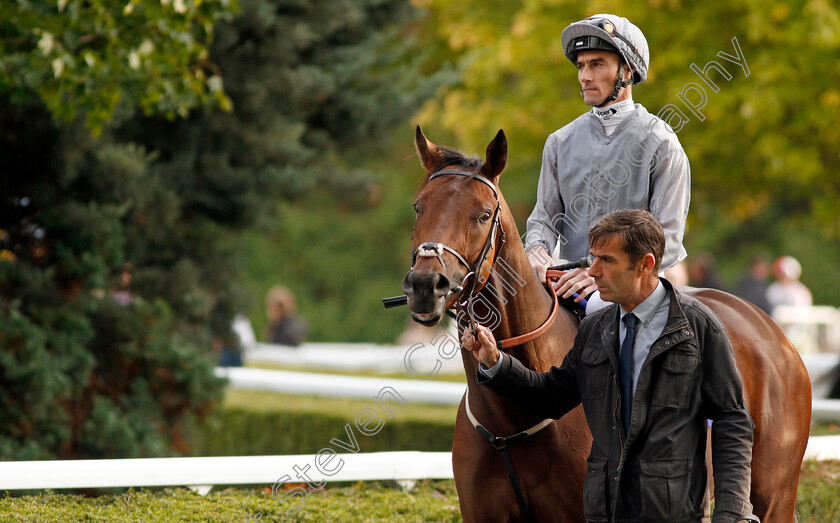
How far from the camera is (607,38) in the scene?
13.7 feet

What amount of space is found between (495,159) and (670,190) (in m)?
0.88

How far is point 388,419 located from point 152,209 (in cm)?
278

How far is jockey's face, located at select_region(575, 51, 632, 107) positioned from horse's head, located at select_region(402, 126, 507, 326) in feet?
2.51

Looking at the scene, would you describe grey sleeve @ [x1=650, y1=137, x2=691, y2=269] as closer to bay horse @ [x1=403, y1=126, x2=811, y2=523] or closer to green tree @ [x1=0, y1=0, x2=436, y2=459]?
bay horse @ [x1=403, y1=126, x2=811, y2=523]

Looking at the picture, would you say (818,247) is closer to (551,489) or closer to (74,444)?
(74,444)

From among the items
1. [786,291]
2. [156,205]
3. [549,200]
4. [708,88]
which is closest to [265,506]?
[549,200]

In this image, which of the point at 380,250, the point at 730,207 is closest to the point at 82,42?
the point at 730,207

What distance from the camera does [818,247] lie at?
78.4 feet

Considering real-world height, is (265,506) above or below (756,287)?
below

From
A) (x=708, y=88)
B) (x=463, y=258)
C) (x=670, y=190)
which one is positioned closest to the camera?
(x=463, y=258)

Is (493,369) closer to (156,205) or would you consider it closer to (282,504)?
(282,504)

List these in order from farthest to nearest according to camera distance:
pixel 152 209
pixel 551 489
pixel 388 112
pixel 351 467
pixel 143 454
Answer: pixel 388 112, pixel 152 209, pixel 143 454, pixel 351 467, pixel 551 489

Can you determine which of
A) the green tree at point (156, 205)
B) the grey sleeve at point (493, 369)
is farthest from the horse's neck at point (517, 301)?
the green tree at point (156, 205)

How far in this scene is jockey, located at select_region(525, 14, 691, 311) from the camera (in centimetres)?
418
